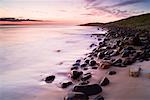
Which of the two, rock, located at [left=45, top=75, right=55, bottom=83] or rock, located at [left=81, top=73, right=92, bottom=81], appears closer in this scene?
rock, located at [left=81, top=73, right=92, bottom=81]

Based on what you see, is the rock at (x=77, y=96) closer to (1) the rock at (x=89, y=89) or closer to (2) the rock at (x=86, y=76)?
(1) the rock at (x=89, y=89)

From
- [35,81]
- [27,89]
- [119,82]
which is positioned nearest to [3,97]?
[27,89]

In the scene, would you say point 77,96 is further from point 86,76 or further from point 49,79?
point 49,79

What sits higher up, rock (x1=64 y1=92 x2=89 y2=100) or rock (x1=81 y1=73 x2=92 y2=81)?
rock (x1=64 y1=92 x2=89 y2=100)

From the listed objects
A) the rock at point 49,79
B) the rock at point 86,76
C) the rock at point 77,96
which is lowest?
the rock at point 49,79

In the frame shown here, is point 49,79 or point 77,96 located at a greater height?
point 77,96

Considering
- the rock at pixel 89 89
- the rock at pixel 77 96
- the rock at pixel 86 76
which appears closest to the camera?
the rock at pixel 77 96

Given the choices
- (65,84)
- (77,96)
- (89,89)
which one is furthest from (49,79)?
(77,96)

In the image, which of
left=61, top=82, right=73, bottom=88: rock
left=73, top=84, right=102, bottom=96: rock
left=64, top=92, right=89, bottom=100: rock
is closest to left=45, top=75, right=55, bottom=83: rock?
left=61, top=82, right=73, bottom=88: rock

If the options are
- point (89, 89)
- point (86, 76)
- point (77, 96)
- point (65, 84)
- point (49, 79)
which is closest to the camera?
point (77, 96)

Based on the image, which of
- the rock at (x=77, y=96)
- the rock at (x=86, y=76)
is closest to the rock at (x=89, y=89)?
the rock at (x=77, y=96)

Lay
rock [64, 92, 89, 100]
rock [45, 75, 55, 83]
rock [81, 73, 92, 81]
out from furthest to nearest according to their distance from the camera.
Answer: rock [45, 75, 55, 83] → rock [81, 73, 92, 81] → rock [64, 92, 89, 100]

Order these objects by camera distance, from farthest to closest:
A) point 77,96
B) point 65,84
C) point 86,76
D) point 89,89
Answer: point 86,76 → point 65,84 → point 89,89 → point 77,96

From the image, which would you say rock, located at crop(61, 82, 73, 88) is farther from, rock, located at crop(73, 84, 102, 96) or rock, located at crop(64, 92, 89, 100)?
rock, located at crop(64, 92, 89, 100)
